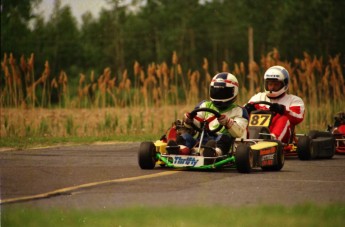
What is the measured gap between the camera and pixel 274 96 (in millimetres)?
14328

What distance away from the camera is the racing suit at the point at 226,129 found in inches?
465

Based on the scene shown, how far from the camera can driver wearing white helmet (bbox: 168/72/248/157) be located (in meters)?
11.7

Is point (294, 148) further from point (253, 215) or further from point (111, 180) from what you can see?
point (253, 215)

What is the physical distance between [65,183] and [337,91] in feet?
29.1

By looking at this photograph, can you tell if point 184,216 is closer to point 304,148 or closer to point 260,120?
point 260,120

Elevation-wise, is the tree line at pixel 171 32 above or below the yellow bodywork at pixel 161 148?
above

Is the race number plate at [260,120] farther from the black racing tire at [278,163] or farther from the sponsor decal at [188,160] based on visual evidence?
the sponsor decal at [188,160]

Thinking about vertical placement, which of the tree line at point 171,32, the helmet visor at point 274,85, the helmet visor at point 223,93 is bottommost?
the helmet visor at point 223,93

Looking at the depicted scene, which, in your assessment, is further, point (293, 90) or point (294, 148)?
point (293, 90)

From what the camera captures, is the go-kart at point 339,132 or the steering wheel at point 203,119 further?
the go-kart at point 339,132

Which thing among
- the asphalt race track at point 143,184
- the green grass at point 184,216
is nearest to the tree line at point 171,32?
the asphalt race track at point 143,184

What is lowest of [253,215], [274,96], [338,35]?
[253,215]

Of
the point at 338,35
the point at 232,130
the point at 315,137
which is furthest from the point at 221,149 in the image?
the point at 338,35

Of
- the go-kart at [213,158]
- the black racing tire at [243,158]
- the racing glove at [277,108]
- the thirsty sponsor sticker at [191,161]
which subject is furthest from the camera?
the racing glove at [277,108]
